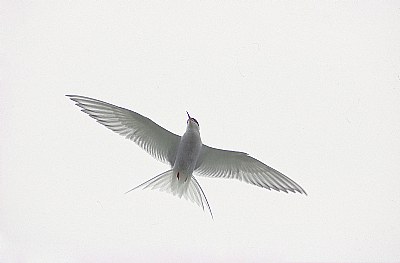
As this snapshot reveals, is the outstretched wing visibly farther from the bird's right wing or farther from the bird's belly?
the bird's right wing

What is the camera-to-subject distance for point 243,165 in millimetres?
2785

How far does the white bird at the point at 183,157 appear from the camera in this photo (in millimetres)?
2617

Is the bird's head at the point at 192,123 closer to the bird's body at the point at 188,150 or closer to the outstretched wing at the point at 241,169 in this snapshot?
the bird's body at the point at 188,150

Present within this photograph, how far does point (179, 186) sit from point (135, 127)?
1.16 feet

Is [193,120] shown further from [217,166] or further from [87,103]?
[87,103]

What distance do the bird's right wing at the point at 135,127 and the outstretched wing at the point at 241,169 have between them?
0.53 ft

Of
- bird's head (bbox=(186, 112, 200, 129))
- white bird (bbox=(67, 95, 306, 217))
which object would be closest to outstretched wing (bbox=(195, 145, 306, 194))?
white bird (bbox=(67, 95, 306, 217))

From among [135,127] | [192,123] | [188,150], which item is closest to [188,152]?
[188,150]

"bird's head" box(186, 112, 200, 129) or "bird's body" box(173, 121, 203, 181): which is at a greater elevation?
"bird's head" box(186, 112, 200, 129)

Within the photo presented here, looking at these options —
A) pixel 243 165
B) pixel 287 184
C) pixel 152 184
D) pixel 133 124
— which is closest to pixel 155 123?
pixel 133 124

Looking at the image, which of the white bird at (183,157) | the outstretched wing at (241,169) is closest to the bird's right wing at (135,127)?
the white bird at (183,157)

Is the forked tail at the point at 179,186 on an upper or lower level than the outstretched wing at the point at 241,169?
lower

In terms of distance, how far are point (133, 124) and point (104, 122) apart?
0.14 meters

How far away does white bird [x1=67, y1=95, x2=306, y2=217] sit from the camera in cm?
262
